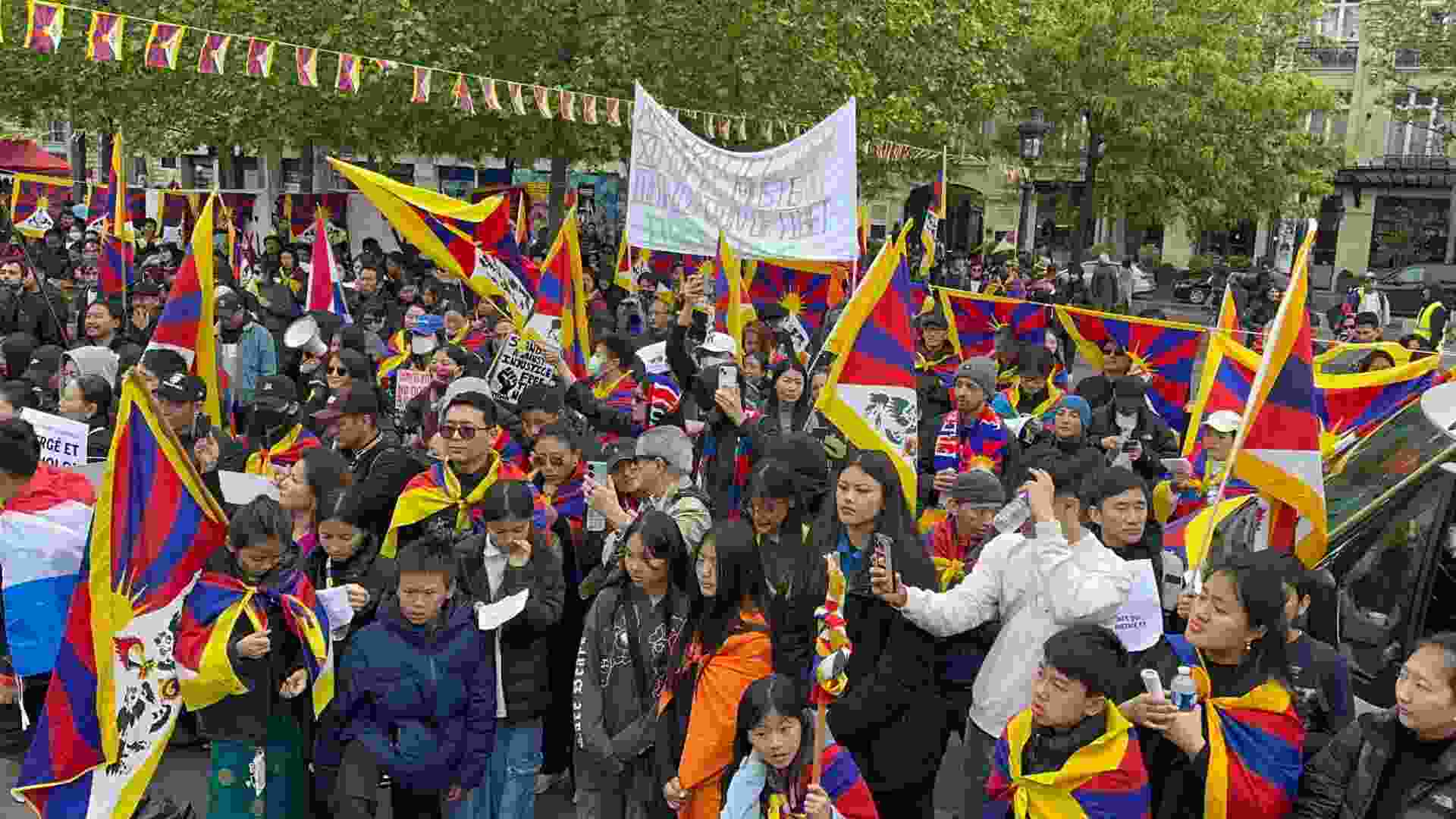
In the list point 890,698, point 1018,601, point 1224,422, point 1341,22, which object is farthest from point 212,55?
point 1341,22

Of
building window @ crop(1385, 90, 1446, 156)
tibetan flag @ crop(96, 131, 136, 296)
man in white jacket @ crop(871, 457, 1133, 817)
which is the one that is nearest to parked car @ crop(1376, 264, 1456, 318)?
building window @ crop(1385, 90, 1446, 156)

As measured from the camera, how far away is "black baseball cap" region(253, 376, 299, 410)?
670cm

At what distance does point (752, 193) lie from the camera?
9422 mm

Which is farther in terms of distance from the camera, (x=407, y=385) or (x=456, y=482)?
(x=407, y=385)

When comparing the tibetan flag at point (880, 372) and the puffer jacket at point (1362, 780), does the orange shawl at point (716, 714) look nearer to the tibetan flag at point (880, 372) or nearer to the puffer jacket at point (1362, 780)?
the puffer jacket at point (1362, 780)

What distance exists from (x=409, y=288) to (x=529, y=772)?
7.89 meters

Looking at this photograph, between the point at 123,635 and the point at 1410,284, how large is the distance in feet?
113

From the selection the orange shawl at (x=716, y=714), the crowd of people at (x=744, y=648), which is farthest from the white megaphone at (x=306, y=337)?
the orange shawl at (x=716, y=714)

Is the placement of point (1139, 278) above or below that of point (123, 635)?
above

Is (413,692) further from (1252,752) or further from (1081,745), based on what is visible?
(1252,752)

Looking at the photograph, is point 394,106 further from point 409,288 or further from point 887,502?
point 887,502

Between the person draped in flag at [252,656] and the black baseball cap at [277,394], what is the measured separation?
7.13 ft

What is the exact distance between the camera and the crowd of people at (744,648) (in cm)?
363

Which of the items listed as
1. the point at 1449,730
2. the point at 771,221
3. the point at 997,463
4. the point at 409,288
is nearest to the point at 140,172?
the point at 409,288
